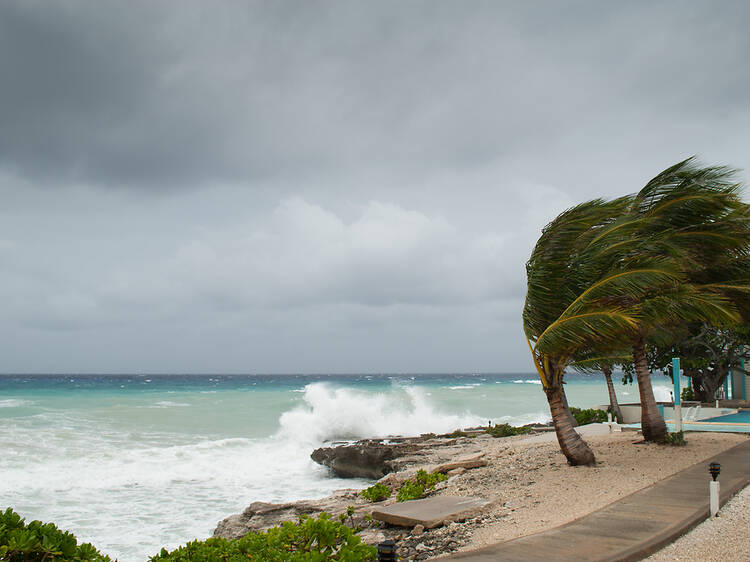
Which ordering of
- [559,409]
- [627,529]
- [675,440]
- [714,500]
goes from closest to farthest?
[627,529], [714,500], [559,409], [675,440]

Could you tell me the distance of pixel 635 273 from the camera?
430 inches

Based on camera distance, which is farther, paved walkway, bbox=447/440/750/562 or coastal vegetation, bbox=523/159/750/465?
coastal vegetation, bbox=523/159/750/465

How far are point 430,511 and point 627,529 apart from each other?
281 cm

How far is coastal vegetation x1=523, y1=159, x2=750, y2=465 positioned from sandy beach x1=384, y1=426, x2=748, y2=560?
837 millimetres

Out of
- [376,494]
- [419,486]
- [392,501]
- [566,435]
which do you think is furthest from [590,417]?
[392,501]

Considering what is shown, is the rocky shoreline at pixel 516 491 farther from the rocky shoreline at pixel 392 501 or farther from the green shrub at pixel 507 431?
the green shrub at pixel 507 431

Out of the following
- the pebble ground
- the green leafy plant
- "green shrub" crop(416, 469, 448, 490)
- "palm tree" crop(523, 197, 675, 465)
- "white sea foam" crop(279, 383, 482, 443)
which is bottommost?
"white sea foam" crop(279, 383, 482, 443)

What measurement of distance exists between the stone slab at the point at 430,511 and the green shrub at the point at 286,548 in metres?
1.85

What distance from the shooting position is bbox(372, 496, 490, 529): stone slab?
7957mm

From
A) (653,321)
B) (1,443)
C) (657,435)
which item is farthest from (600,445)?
(1,443)

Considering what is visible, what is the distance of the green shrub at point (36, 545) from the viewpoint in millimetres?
4352

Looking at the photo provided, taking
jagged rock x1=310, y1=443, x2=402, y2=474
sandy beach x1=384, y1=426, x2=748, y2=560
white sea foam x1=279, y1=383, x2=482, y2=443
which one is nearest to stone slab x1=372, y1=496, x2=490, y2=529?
sandy beach x1=384, y1=426, x2=748, y2=560

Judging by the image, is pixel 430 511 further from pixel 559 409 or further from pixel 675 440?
pixel 675 440

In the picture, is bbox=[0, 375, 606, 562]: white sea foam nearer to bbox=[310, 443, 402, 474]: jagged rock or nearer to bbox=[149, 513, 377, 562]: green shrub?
bbox=[310, 443, 402, 474]: jagged rock
